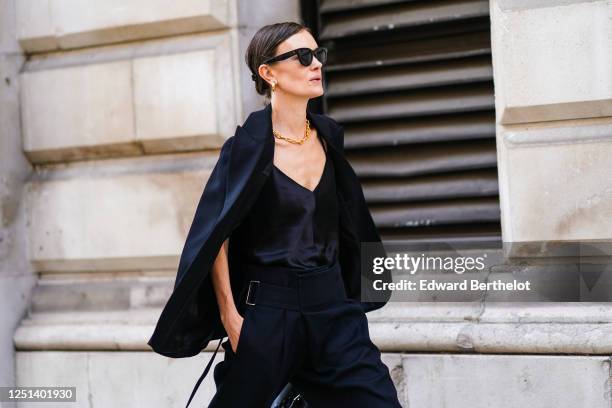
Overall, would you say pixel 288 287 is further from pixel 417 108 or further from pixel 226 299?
pixel 417 108

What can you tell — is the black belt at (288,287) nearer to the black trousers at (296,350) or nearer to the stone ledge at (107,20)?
the black trousers at (296,350)

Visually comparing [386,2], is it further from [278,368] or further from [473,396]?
[278,368]

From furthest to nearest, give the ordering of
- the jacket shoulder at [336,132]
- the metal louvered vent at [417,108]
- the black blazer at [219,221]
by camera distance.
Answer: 1. the metal louvered vent at [417,108]
2. the jacket shoulder at [336,132]
3. the black blazer at [219,221]

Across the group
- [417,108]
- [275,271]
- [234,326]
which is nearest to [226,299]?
[234,326]

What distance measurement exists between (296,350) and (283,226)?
0.46 m

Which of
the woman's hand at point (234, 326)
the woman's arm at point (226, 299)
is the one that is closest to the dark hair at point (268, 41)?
the woman's arm at point (226, 299)

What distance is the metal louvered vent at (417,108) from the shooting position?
529cm

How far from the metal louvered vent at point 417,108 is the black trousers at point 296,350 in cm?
190

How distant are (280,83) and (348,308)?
0.89m

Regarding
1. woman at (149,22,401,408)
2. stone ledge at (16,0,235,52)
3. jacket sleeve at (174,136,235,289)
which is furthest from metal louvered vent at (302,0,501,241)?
jacket sleeve at (174,136,235,289)

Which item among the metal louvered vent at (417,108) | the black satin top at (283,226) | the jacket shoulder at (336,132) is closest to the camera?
the black satin top at (283,226)

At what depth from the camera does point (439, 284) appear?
199 inches

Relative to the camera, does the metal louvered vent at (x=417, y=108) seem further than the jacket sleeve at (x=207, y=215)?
Yes

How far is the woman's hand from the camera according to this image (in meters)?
3.50
